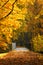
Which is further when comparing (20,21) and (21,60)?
(20,21)

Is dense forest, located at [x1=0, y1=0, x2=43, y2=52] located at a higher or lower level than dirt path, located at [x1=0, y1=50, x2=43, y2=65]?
higher

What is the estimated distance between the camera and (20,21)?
24.2 metres

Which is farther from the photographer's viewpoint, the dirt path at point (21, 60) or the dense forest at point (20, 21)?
the dirt path at point (21, 60)

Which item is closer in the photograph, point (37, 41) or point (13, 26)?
point (13, 26)

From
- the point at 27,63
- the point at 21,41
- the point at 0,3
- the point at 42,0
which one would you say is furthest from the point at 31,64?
the point at 21,41

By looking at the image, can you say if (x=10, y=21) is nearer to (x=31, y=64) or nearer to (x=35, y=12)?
(x=31, y=64)

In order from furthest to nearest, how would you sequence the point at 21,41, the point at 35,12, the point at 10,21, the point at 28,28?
1. the point at 21,41
2. the point at 28,28
3. the point at 35,12
4. the point at 10,21

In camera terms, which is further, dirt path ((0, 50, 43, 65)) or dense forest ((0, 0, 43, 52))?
dirt path ((0, 50, 43, 65))

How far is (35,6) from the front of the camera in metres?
25.4

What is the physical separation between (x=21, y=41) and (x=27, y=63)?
66.7 feet

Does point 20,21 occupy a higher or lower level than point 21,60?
higher

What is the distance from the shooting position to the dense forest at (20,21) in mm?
14267

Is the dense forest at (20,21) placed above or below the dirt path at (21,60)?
above

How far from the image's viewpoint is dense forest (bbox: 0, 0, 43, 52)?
14.3m
